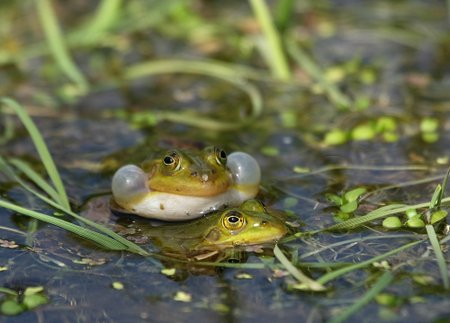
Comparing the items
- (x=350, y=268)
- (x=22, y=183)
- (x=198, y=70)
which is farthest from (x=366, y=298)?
(x=198, y=70)

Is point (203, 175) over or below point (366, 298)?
over

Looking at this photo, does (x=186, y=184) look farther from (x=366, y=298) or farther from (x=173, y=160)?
(x=366, y=298)

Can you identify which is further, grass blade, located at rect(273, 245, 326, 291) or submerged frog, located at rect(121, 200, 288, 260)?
submerged frog, located at rect(121, 200, 288, 260)

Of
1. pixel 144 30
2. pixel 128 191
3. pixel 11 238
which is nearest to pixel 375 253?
pixel 128 191

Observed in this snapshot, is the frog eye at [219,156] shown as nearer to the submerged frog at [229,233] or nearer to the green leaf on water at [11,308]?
the submerged frog at [229,233]

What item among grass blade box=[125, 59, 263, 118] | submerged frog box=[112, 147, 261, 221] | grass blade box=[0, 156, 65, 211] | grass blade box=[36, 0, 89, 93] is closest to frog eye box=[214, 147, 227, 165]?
submerged frog box=[112, 147, 261, 221]

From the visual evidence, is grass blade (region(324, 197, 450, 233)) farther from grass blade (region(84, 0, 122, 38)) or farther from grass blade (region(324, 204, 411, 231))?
grass blade (region(84, 0, 122, 38))
